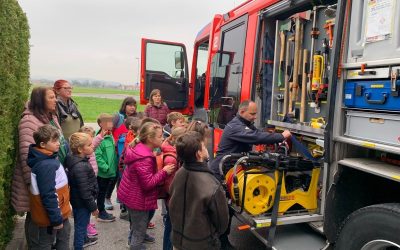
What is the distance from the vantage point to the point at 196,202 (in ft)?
7.84

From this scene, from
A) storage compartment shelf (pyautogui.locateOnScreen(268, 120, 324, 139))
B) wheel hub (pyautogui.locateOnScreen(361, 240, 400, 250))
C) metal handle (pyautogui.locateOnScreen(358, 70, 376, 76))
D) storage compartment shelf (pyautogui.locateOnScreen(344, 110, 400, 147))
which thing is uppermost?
metal handle (pyautogui.locateOnScreen(358, 70, 376, 76))

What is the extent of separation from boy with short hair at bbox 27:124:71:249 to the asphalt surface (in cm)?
87

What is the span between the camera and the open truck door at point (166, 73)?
7.26 meters

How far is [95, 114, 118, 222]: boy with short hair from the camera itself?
4273 mm

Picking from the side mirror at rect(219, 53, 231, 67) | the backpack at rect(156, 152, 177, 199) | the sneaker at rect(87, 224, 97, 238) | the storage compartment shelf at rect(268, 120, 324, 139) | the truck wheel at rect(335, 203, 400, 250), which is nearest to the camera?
the truck wheel at rect(335, 203, 400, 250)

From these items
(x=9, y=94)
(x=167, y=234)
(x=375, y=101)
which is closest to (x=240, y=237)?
(x=167, y=234)

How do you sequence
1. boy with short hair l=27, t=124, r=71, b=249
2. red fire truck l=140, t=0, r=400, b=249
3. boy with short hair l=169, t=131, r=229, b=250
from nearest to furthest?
red fire truck l=140, t=0, r=400, b=249, boy with short hair l=169, t=131, r=229, b=250, boy with short hair l=27, t=124, r=71, b=249

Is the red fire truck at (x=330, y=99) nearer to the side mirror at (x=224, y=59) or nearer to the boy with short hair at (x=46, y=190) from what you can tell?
the side mirror at (x=224, y=59)

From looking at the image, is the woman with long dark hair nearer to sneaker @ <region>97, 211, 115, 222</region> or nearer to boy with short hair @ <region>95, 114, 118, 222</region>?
boy with short hair @ <region>95, 114, 118, 222</region>

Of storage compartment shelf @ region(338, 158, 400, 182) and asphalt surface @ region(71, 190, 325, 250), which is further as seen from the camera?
asphalt surface @ region(71, 190, 325, 250)

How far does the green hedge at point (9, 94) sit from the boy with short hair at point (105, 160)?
0.96 m

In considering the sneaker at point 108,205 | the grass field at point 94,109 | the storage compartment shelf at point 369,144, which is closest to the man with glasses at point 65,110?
the sneaker at point 108,205

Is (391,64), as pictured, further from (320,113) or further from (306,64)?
(306,64)

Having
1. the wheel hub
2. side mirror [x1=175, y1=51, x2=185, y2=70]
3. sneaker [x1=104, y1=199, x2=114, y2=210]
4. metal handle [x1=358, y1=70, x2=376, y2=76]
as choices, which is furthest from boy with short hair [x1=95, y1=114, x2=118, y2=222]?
side mirror [x1=175, y1=51, x2=185, y2=70]
